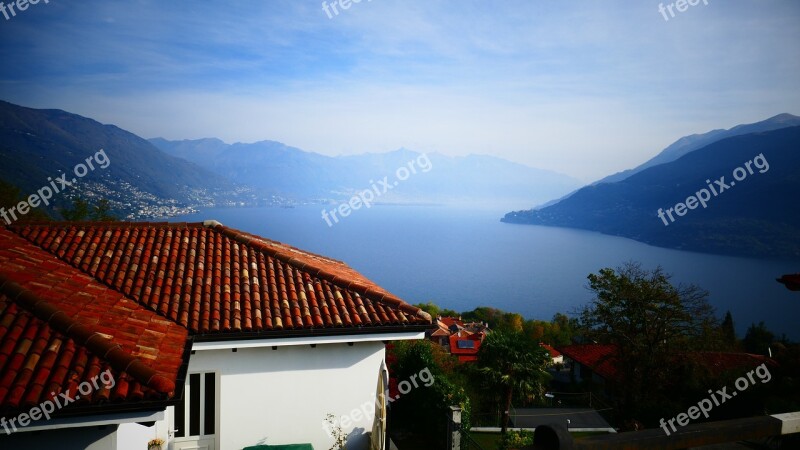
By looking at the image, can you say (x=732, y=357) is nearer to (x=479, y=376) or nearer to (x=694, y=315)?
(x=694, y=315)

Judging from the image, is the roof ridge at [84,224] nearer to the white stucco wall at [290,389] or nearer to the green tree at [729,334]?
the white stucco wall at [290,389]

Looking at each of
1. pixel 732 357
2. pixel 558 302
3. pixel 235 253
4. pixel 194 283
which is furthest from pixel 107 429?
pixel 558 302

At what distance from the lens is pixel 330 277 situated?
8859 mm

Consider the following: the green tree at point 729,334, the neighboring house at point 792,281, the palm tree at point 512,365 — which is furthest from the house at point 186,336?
the green tree at point 729,334

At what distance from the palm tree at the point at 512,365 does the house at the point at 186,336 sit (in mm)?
15267

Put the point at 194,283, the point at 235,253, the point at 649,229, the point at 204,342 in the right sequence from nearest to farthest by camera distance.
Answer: the point at 204,342 → the point at 194,283 → the point at 235,253 → the point at 649,229

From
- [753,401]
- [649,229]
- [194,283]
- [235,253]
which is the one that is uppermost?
[649,229]

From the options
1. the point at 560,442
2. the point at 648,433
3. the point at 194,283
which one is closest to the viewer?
the point at 560,442

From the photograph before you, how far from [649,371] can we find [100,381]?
23000mm

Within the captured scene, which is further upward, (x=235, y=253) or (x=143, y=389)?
(x=235, y=253)

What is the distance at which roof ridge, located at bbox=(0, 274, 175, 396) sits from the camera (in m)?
4.11

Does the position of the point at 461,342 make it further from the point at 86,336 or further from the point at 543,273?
the point at 543,273

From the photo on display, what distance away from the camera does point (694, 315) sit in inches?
854

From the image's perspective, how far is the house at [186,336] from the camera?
4.02 meters
